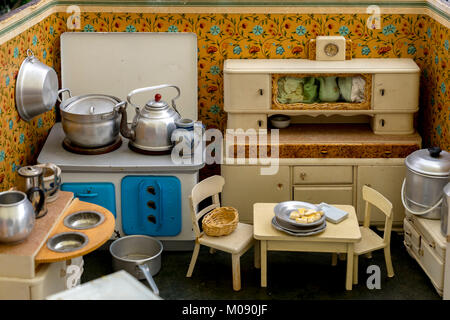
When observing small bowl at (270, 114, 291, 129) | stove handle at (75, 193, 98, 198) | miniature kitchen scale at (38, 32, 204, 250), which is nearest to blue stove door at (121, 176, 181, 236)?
miniature kitchen scale at (38, 32, 204, 250)

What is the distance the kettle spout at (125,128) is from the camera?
5.61 metres

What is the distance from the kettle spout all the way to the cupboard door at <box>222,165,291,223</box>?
80 centimetres

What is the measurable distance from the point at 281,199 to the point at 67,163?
5.77 ft

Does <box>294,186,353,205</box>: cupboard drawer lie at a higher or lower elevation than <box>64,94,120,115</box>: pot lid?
lower

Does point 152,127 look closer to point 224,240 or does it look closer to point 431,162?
point 224,240

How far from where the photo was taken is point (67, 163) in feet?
17.9

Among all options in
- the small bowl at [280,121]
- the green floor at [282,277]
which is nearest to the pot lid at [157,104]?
the small bowl at [280,121]

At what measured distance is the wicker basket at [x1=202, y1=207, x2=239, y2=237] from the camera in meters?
5.11

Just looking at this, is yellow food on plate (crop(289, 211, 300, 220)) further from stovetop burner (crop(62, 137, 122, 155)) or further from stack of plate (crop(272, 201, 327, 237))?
stovetop burner (crop(62, 137, 122, 155))

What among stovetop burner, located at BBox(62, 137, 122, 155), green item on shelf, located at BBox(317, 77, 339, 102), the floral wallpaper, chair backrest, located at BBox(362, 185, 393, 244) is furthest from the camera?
the floral wallpaper

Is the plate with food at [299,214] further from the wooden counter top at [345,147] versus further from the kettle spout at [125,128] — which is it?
the kettle spout at [125,128]

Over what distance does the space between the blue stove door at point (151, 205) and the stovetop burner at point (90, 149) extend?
1.01ft

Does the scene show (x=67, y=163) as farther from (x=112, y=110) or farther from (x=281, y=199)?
(x=281, y=199)

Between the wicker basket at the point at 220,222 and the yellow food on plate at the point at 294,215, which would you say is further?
the wicker basket at the point at 220,222
